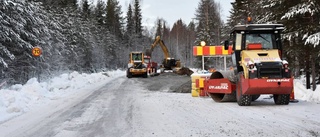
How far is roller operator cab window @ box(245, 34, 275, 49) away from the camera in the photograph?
11.3 meters

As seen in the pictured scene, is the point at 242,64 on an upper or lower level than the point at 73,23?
lower

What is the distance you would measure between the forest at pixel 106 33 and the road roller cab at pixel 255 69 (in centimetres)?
197

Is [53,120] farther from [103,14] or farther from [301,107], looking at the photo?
[103,14]

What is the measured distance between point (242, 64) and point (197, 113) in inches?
106

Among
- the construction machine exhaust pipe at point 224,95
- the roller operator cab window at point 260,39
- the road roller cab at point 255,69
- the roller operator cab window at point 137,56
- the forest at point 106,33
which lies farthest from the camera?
the roller operator cab window at point 137,56

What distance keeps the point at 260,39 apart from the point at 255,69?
149cm

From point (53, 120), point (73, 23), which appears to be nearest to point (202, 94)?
point (53, 120)

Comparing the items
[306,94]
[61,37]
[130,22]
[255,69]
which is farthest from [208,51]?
[130,22]

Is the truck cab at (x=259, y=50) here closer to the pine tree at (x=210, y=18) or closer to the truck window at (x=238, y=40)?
the truck window at (x=238, y=40)

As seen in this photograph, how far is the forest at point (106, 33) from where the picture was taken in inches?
577

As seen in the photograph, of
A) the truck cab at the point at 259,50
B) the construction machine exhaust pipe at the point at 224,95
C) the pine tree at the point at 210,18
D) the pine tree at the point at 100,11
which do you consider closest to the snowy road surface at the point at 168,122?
the truck cab at the point at 259,50

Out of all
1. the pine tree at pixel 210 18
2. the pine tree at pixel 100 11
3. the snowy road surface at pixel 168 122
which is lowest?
the snowy road surface at pixel 168 122

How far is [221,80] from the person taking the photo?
12.1 m

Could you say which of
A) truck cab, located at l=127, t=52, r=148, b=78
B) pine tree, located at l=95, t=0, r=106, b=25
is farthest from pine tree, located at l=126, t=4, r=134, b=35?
truck cab, located at l=127, t=52, r=148, b=78
